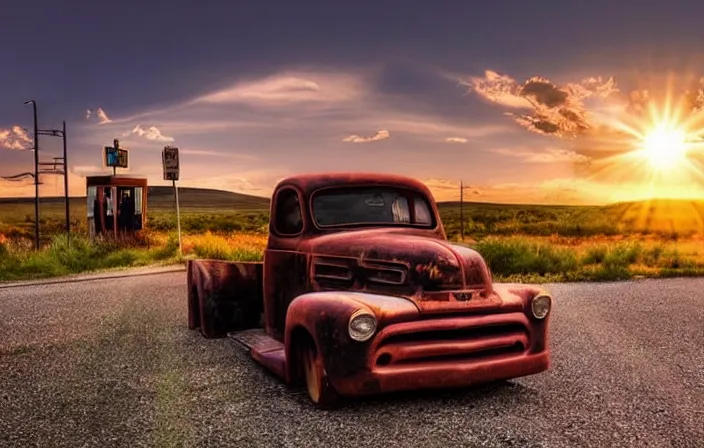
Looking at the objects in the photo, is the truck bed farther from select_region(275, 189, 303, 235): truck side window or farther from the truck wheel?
the truck wheel

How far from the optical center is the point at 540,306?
543cm

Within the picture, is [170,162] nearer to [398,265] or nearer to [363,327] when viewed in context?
[398,265]

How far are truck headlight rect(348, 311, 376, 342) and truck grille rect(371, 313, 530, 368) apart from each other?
0.25 ft

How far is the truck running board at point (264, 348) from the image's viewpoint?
5.76 meters

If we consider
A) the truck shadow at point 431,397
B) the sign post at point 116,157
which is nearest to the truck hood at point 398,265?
the truck shadow at point 431,397

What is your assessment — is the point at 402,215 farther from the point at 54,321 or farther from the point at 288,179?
the point at 54,321

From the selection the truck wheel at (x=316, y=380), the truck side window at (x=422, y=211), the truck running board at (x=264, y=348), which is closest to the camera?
the truck wheel at (x=316, y=380)

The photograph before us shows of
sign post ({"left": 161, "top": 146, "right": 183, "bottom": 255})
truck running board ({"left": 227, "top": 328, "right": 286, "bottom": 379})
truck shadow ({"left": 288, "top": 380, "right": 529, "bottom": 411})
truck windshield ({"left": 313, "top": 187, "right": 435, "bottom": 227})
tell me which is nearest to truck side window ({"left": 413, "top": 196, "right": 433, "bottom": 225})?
Result: truck windshield ({"left": 313, "top": 187, "right": 435, "bottom": 227})

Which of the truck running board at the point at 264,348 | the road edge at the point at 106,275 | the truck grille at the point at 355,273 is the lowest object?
the road edge at the point at 106,275

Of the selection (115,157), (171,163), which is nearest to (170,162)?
(171,163)

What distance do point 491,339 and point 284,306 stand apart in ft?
6.73

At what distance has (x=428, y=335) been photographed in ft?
16.4

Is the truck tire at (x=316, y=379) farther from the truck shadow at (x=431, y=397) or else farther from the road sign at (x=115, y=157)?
the road sign at (x=115, y=157)

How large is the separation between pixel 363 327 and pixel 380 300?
28cm
